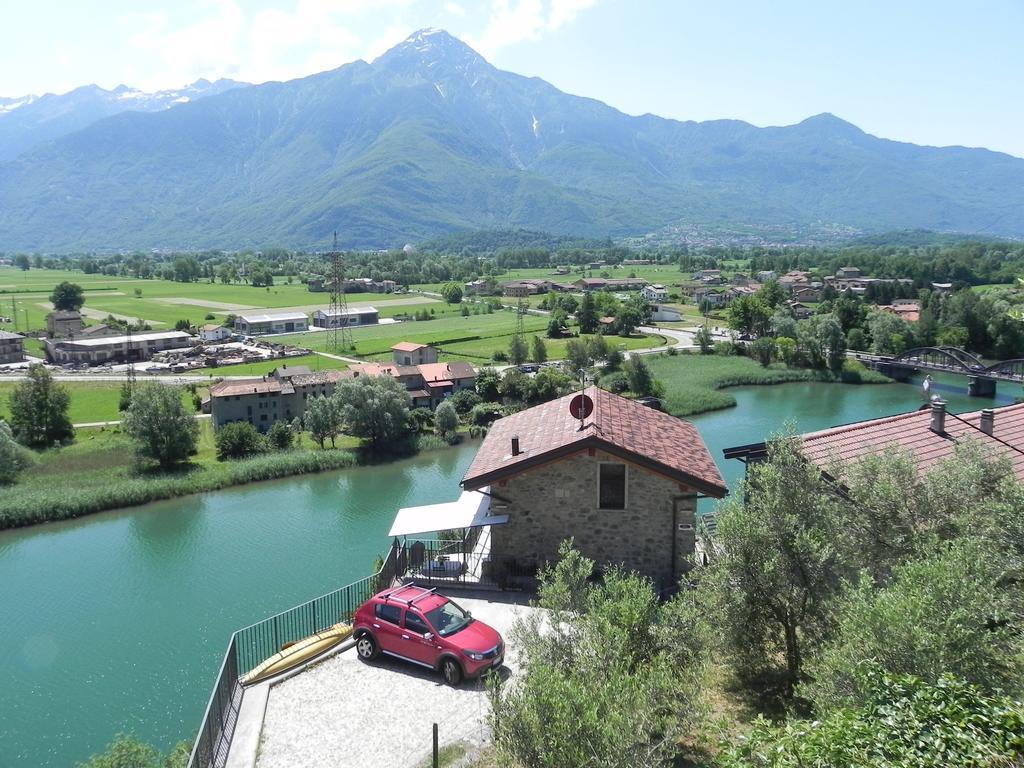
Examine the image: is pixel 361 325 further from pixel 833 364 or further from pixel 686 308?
pixel 833 364

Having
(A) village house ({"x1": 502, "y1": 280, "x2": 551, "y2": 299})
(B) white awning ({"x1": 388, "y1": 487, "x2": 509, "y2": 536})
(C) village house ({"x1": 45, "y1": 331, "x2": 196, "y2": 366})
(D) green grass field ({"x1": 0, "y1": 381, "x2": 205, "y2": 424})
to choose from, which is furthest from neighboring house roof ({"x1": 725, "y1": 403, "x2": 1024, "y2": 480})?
(A) village house ({"x1": 502, "y1": 280, "x2": 551, "y2": 299})

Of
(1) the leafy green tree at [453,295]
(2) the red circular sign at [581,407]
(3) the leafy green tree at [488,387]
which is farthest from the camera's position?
(1) the leafy green tree at [453,295]

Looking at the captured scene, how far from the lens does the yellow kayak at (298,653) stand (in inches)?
528

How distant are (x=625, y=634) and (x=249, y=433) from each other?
152 ft

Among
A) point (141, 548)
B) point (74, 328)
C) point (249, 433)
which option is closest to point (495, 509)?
point (141, 548)

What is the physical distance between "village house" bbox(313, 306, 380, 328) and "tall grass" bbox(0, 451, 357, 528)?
236ft

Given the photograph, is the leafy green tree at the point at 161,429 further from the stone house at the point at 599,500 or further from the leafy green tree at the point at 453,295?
the leafy green tree at the point at 453,295

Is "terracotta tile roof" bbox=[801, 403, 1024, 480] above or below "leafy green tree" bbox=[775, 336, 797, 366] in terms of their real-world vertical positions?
above

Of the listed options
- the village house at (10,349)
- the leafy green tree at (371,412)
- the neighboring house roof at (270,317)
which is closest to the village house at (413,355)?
the leafy green tree at (371,412)

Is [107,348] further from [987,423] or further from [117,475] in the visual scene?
[987,423]

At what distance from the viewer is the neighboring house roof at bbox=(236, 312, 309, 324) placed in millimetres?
114000

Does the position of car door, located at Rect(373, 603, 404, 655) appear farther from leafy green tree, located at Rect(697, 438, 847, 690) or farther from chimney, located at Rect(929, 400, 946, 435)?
chimney, located at Rect(929, 400, 946, 435)

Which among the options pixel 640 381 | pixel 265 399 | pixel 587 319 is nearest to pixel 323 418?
pixel 265 399

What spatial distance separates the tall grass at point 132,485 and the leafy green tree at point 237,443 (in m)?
1.53
